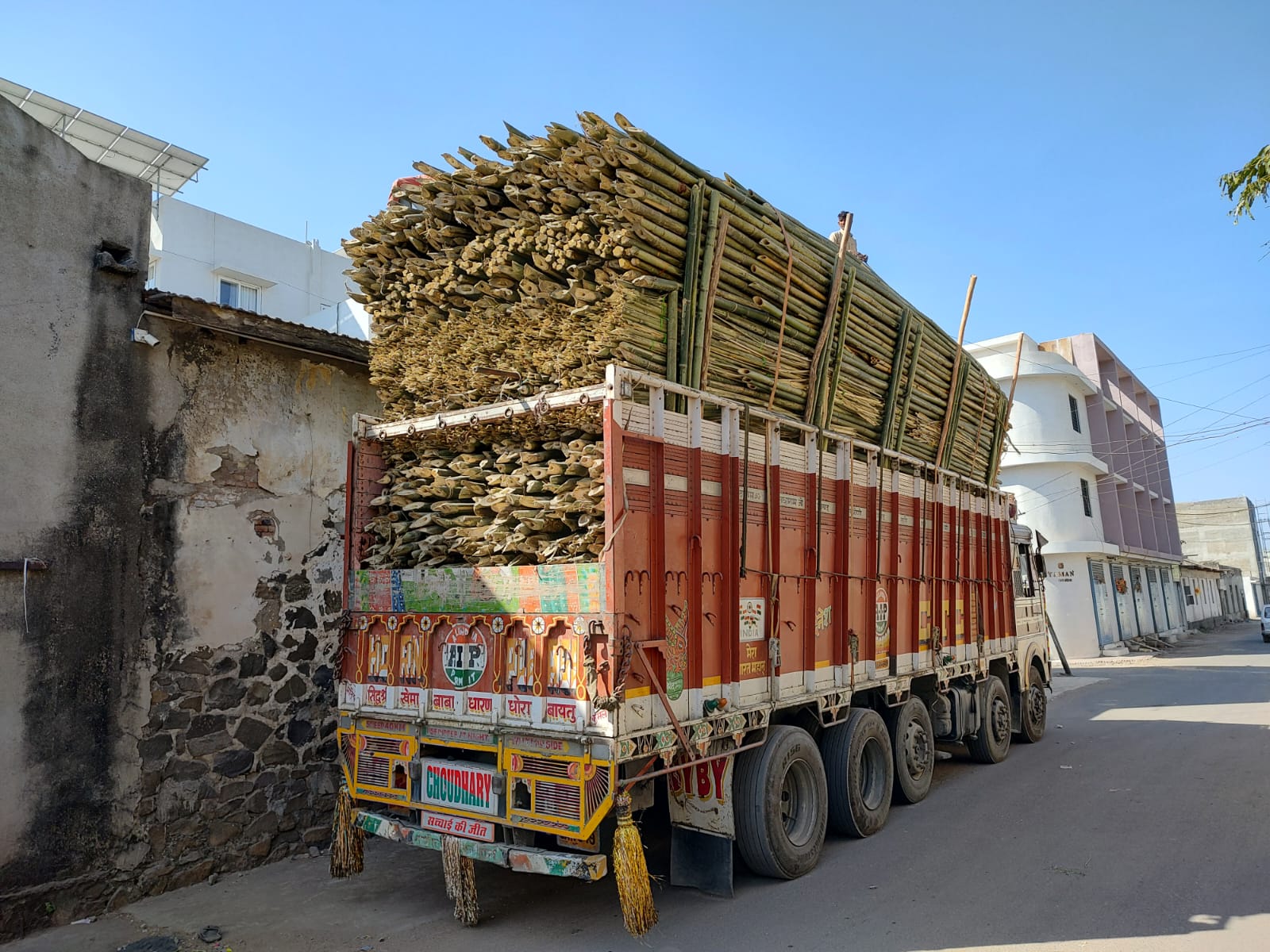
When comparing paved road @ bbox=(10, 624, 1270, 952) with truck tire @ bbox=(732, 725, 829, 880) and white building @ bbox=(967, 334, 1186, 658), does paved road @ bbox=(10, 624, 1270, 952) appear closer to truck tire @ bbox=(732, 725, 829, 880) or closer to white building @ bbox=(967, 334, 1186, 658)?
truck tire @ bbox=(732, 725, 829, 880)

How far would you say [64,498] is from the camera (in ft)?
18.9

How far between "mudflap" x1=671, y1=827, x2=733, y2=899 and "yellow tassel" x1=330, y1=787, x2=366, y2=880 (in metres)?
2.22

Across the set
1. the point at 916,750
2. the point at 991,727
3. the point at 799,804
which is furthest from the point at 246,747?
the point at 991,727

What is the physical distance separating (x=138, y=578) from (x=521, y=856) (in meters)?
3.51

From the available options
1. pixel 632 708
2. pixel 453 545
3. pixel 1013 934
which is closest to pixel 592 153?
pixel 453 545

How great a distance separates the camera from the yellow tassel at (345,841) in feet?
19.5

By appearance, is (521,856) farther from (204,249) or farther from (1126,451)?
(1126,451)

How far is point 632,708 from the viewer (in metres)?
4.90

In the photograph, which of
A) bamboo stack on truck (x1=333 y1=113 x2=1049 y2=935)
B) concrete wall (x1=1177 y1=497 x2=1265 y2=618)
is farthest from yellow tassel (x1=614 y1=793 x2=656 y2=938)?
concrete wall (x1=1177 y1=497 x2=1265 y2=618)

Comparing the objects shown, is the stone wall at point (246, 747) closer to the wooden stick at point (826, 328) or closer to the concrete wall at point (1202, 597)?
the wooden stick at point (826, 328)

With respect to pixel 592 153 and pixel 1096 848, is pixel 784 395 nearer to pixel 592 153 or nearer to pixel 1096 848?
pixel 592 153

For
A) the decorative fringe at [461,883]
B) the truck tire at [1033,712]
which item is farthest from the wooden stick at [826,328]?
the truck tire at [1033,712]

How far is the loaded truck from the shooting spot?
493 centimetres

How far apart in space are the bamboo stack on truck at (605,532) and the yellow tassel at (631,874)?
23 mm
